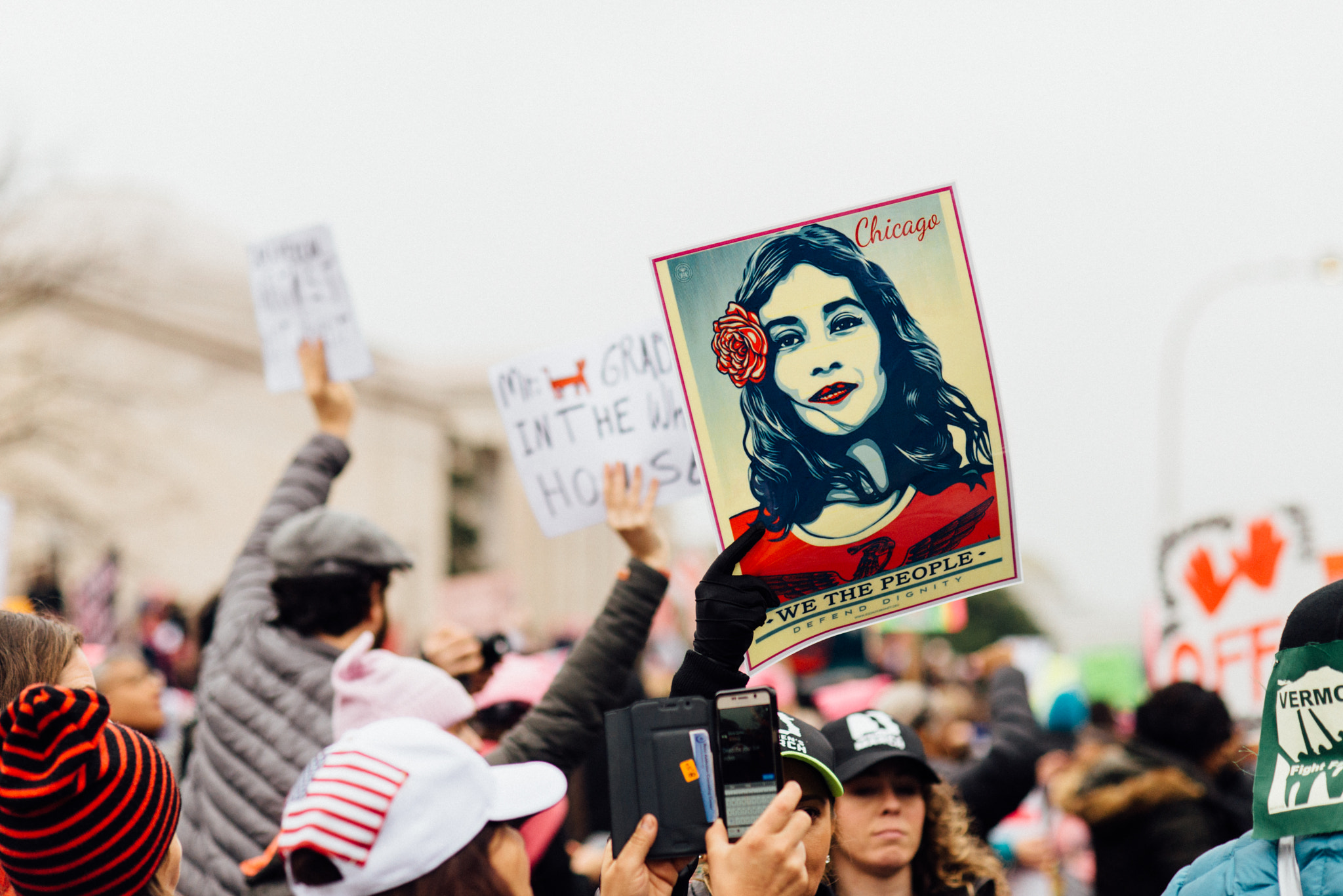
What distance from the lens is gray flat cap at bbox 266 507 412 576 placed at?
9.83ft

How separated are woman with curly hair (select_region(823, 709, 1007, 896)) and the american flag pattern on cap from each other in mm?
1379

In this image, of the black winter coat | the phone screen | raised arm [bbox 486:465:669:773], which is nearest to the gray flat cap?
raised arm [bbox 486:465:669:773]

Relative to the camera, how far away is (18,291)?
56.1ft

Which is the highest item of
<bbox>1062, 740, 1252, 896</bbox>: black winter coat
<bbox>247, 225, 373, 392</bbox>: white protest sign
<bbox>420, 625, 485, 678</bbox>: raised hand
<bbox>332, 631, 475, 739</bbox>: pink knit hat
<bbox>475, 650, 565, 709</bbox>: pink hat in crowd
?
<bbox>247, 225, 373, 392</bbox>: white protest sign

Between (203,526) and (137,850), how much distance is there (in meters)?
34.9

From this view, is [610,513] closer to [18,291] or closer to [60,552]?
[18,291]

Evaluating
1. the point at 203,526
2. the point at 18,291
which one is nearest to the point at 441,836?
the point at 18,291

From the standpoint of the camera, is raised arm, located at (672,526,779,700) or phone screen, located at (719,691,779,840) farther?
raised arm, located at (672,526,779,700)

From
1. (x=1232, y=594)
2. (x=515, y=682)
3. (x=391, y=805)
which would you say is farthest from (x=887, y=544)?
(x=1232, y=594)

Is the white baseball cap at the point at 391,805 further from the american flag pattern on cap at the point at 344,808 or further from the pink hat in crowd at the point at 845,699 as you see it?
the pink hat in crowd at the point at 845,699

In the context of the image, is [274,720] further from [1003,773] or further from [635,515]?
[1003,773]

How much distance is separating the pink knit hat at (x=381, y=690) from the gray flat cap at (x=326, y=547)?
0.77 ft

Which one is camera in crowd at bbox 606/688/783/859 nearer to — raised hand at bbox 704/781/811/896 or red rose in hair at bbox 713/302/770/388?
raised hand at bbox 704/781/811/896

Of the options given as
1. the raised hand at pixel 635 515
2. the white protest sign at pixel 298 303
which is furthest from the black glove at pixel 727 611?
the white protest sign at pixel 298 303
